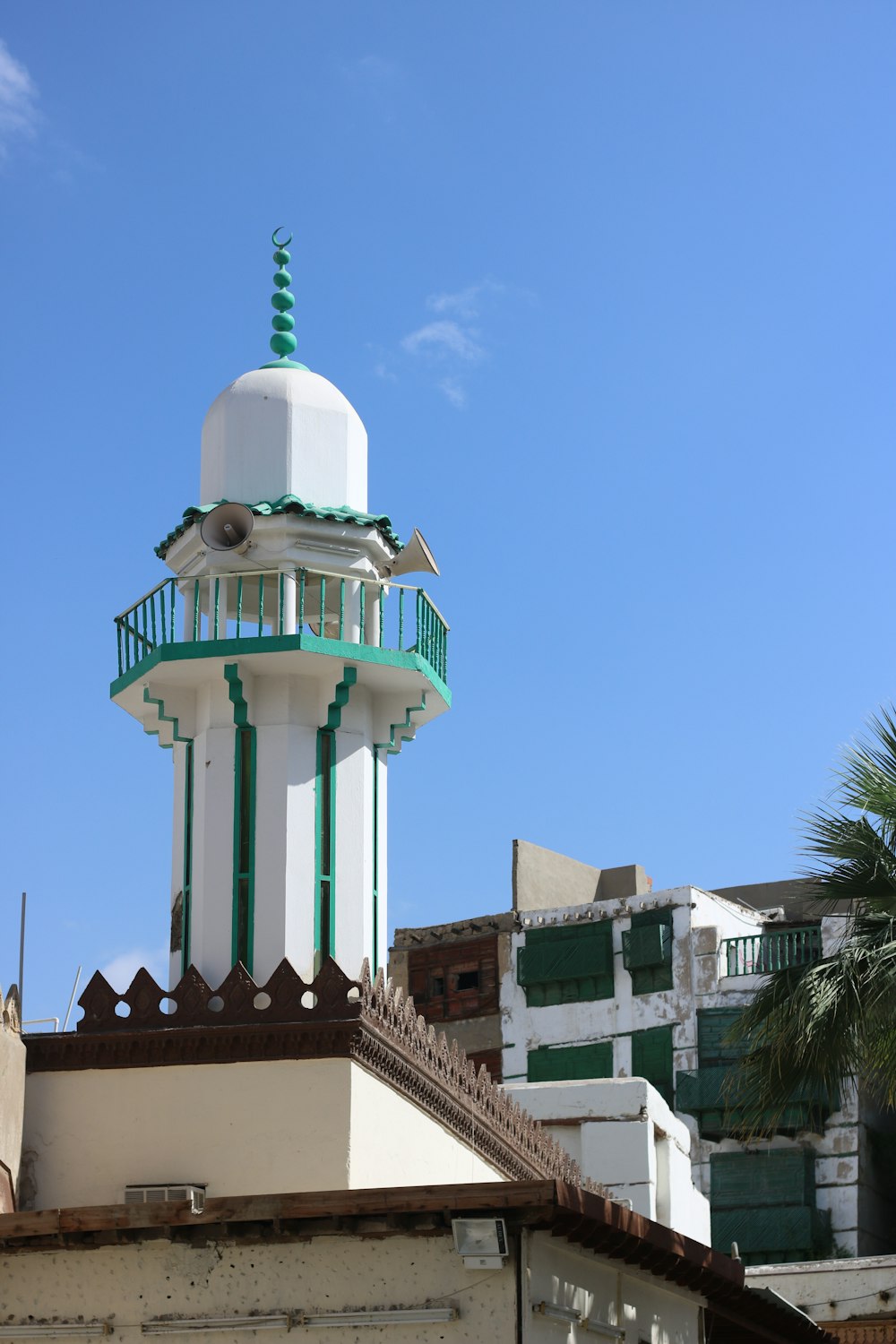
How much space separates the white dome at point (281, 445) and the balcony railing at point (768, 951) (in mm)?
21818

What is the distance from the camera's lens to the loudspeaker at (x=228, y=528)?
2033 centimetres

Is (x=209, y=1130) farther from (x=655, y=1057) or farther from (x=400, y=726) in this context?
(x=655, y=1057)

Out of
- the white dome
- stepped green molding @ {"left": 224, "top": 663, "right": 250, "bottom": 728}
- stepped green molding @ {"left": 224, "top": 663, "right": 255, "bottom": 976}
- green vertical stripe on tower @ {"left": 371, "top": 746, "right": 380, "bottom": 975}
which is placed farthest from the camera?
→ the white dome

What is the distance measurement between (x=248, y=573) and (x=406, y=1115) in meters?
5.48

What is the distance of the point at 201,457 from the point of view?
70.5 ft

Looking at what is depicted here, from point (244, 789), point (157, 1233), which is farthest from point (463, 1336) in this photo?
point (244, 789)

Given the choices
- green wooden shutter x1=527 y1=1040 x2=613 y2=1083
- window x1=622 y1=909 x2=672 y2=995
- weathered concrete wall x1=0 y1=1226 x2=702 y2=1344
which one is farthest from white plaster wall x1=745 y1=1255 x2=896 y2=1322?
weathered concrete wall x1=0 y1=1226 x2=702 y2=1344

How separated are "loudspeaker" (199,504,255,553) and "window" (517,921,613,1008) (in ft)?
78.2

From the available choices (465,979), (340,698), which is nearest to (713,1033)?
(465,979)

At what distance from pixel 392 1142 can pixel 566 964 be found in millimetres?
25551

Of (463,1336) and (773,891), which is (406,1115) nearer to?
(463,1336)

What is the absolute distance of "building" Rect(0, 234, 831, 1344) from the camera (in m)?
13.4

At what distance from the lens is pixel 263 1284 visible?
13.6 meters

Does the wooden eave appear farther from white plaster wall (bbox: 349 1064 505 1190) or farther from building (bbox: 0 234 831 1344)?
white plaster wall (bbox: 349 1064 505 1190)
